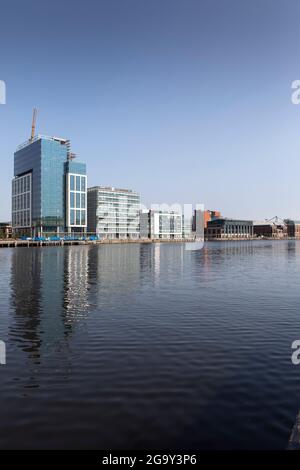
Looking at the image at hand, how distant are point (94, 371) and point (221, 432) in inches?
293

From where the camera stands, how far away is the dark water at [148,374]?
11977mm

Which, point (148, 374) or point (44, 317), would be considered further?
point (44, 317)

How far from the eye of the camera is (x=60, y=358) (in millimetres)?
19406

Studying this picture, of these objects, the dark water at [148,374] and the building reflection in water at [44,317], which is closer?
the dark water at [148,374]

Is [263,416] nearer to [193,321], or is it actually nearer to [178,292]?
[193,321]

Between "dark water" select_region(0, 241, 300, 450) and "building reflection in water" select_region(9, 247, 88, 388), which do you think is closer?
"dark water" select_region(0, 241, 300, 450)

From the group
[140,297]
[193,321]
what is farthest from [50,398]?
[140,297]

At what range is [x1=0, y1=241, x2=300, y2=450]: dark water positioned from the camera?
12.0m

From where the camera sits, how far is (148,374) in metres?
17.0

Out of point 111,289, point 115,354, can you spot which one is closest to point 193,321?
point 115,354
